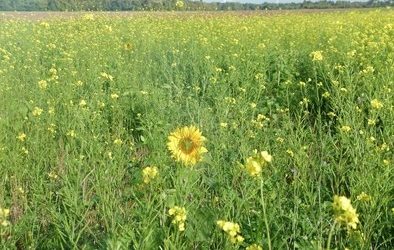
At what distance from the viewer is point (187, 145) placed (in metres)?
1.86

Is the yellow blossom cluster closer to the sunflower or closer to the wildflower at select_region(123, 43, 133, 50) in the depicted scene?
the sunflower

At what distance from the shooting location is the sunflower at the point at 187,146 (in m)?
1.79

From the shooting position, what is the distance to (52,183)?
251cm

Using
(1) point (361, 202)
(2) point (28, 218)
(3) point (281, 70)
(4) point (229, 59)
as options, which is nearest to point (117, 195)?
(2) point (28, 218)

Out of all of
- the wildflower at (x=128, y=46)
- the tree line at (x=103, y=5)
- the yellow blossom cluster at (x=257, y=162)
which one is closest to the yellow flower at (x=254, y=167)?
the yellow blossom cluster at (x=257, y=162)

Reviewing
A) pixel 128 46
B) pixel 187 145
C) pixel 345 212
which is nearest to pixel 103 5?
pixel 128 46

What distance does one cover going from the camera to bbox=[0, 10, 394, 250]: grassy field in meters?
1.76

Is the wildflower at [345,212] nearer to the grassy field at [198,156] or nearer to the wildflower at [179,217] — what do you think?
the grassy field at [198,156]

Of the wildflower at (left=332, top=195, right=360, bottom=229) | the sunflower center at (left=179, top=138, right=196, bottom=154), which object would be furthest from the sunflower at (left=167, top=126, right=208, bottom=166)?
the wildflower at (left=332, top=195, right=360, bottom=229)

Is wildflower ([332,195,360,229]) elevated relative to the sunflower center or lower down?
elevated

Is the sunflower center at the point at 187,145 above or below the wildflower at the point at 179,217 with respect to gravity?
above

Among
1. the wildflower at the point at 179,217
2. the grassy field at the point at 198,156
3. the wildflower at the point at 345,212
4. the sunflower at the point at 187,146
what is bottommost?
the grassy field at the point at 198,156

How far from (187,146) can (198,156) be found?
0.08m

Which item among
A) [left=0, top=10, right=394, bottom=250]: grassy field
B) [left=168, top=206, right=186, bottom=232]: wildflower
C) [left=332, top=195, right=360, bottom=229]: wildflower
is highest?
[left=332, top=195, right=360, bottom=229]: wildflower
